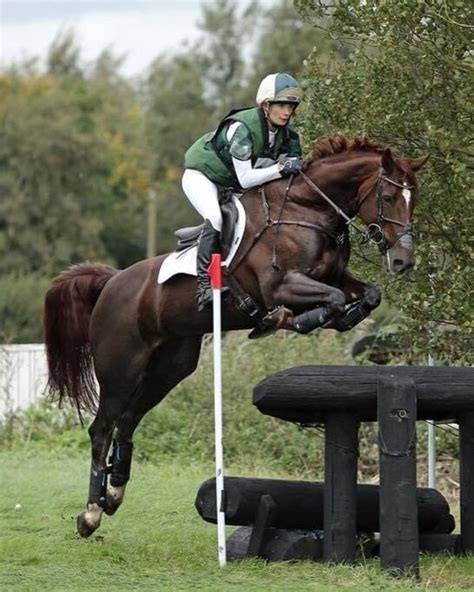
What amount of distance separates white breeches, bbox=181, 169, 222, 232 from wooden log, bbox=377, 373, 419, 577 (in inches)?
70.8

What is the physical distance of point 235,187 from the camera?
905 cm

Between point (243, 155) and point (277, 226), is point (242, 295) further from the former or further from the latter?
point (243, 155)

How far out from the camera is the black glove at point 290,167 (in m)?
8.73

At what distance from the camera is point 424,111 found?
363 inches

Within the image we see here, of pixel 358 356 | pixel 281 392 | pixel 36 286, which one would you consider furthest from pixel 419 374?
pixel 36 286

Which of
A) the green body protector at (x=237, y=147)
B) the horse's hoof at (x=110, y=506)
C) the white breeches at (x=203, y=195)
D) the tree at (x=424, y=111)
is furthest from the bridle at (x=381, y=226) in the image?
the horse's hoof at (x=110, y=506)

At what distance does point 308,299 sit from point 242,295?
22.3 inches

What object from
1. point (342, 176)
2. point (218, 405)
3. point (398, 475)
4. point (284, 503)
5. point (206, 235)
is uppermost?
point (342, 176)

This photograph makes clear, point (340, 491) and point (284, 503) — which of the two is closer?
point (340, 491)

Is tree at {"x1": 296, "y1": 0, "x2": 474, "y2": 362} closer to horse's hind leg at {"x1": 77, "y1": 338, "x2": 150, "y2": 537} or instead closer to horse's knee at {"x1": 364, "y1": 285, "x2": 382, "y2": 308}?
horse's knee at {"x1": 364, "y1": 285, "x2": 382, "y2": 308}

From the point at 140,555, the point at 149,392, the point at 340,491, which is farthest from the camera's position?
the point at 149,392

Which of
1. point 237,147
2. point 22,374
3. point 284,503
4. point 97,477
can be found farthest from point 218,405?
point 22,374

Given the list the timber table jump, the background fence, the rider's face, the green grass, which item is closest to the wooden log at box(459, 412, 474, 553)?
the green grass

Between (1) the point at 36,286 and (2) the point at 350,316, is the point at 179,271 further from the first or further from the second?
(1) the point at 36,286
